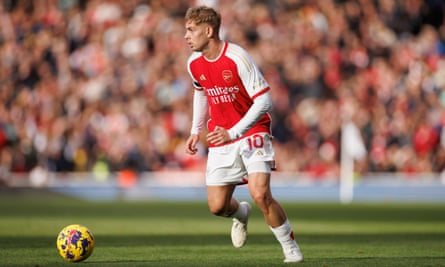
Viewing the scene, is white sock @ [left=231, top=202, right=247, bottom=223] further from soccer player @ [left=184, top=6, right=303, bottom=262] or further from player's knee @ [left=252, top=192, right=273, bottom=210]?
player's knee @ [left=252, top=192, right=273, bottom=210]

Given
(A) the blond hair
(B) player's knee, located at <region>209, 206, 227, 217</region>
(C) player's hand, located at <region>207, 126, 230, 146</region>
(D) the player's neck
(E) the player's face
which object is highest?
(A) the blond hair

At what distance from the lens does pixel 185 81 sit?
92.3ft

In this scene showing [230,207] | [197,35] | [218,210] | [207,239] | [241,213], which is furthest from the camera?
[207,239]

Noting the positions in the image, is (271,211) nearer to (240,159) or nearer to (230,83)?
(240,159)

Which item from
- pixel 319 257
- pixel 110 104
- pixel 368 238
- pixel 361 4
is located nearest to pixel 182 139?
pixel 110 104

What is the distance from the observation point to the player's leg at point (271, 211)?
9.57 metres

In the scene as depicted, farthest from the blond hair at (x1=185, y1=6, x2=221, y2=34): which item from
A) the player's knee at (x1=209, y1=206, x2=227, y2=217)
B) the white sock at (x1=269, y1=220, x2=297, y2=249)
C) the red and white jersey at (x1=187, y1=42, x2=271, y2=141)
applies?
the white sock at (x1=269, y1=220, x2=297, y2=249)

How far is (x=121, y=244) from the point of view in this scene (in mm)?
12352

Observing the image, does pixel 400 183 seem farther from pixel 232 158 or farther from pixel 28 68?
pixel 232 158

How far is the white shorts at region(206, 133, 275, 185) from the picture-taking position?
970 cm

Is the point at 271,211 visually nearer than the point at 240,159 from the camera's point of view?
Yes

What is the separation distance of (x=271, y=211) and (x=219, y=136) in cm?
95

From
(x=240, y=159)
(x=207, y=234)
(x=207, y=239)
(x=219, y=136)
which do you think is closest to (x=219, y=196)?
(x=240, y=159)

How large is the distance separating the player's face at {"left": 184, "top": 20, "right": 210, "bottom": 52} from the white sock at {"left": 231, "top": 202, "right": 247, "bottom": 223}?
1932mm
